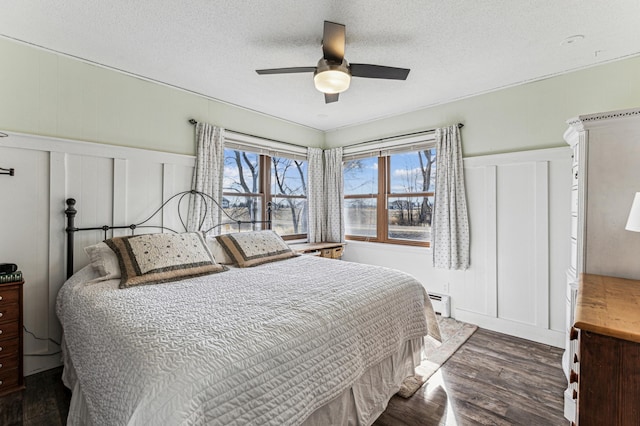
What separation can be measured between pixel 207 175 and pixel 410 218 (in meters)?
2.68

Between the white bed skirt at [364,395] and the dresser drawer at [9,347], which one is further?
the dresser drawer at [9,347]

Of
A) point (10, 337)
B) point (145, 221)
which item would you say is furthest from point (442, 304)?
point (10, 337)

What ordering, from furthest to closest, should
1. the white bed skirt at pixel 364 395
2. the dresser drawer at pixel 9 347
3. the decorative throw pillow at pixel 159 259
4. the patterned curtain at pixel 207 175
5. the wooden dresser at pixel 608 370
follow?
the patterned curtain at pixel 207 175, the decorative throw pillow at pixel 159 259, the dresser drawer at pixel 9 347, the white bed skirt at pixel 364 395, the wooden dresser at pixel 608 370

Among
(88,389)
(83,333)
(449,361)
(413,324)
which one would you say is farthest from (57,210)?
(449,361)

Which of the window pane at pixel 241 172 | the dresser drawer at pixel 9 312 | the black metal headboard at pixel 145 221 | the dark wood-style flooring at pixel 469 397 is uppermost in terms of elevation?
the window pane at pixel 241 172

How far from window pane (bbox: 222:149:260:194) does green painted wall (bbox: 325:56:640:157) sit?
2177 mm

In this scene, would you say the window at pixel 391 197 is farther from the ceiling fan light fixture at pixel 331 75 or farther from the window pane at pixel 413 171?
the ceiling fan light fixture at pixel 331 75

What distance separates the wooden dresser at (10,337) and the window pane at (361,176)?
3.84m

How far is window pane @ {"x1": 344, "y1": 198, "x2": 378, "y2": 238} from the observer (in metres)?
4.50

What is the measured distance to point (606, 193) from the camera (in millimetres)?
1896

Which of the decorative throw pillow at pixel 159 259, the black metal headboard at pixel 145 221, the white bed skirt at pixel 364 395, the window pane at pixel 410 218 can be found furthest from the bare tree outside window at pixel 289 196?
the white bed skirt at pixel 364 395

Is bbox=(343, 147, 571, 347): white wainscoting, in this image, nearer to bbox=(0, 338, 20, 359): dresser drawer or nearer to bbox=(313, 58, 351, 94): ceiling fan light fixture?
bbox=(313, 58, 351, 94): ceiling fan light fixture

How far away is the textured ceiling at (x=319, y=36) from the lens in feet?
6.22

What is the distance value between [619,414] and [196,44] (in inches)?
123
